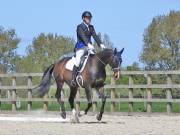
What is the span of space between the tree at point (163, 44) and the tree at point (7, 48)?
11368 mm

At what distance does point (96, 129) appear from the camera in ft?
36.2

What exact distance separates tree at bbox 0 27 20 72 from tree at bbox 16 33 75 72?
2.09ft

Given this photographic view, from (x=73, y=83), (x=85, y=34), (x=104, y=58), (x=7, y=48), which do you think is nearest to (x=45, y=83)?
(x=73, y=83)

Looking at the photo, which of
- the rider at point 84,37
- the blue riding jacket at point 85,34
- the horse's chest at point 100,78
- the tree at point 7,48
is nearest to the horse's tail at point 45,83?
the rider at point 84,37

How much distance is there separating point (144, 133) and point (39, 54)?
3683 centimetres

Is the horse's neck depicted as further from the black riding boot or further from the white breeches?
the black riding boot

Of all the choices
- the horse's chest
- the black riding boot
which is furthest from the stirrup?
the horse's chest

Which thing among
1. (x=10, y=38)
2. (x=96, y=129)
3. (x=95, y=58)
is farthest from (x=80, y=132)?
(x=10, y=38)

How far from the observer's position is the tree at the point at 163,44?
154 ft

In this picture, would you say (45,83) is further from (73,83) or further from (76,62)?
(76,62)

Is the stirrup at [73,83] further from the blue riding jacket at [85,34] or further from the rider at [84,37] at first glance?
the blue riding jacket at [85,34]

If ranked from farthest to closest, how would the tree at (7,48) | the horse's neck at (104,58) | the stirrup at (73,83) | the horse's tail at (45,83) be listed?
the tree at (7,48) → the horse's tail at (45,83) → the stirrup at (73,83) → the horse's neck at (104,58)

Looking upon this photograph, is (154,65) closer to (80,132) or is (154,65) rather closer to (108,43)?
(108,43)

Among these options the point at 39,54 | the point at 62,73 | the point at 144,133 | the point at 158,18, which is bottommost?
the point at 144,133
